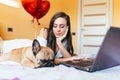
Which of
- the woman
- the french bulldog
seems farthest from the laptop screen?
the woman

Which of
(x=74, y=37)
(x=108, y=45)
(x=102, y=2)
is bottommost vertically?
(x=74, y=37)

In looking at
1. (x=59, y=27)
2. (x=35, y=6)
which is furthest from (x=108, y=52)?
(x=35, y=6)

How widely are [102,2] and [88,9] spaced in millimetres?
407

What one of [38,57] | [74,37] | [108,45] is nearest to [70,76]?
[108,45]

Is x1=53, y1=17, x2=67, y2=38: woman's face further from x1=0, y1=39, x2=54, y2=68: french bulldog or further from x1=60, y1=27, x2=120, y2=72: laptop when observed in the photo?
x1=60, y1=27, x2=120, y2=72: laptop

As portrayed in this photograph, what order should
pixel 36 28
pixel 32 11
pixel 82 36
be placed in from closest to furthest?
pixel 32 11 → pixel 36 28 → pixel 82 36

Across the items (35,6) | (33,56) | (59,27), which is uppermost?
(35,6)

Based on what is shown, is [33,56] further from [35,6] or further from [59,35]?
[35,6]

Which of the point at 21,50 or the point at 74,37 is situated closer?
the point at 21,50

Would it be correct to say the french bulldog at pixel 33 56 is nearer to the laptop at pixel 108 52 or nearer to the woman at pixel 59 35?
the laptop at pixel 108 52

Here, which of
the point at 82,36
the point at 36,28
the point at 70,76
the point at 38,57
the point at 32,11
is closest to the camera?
the point at 70,76

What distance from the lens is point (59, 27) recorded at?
167 centimetres

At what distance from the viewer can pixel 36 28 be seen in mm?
4344

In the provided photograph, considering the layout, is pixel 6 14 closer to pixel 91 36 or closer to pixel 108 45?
pixel 91 36
